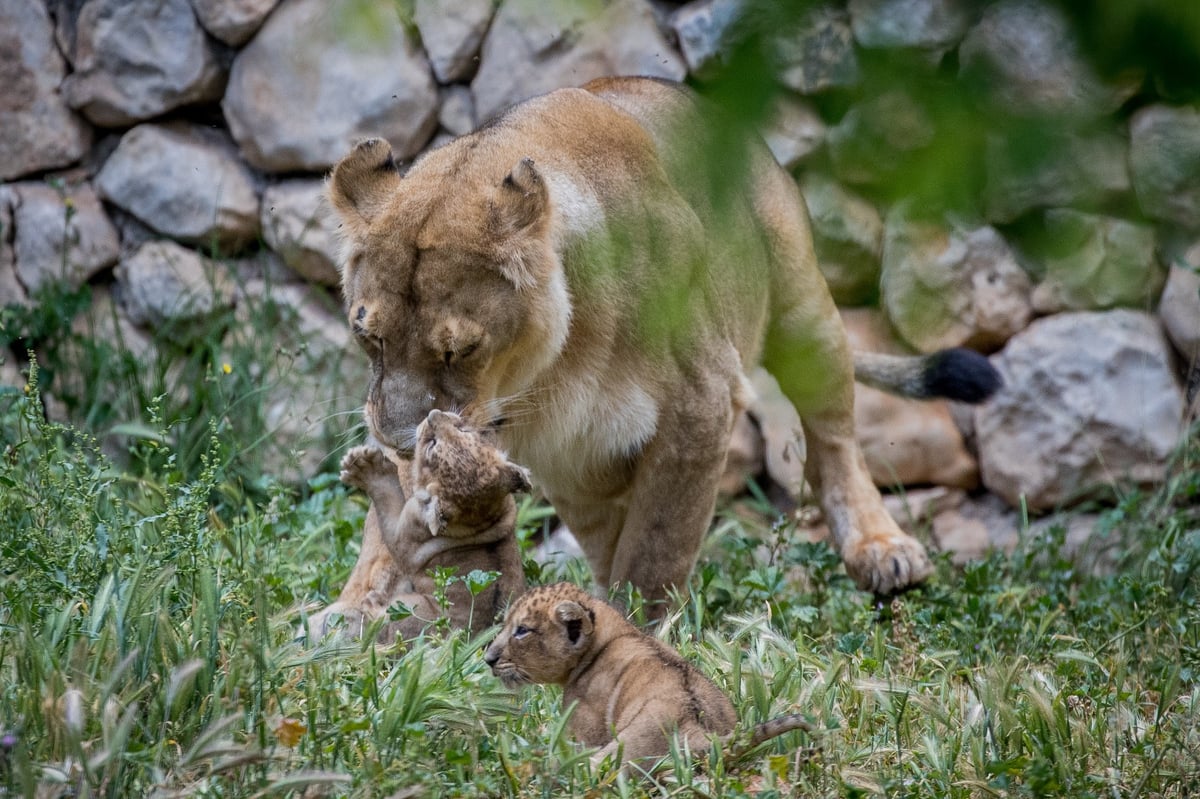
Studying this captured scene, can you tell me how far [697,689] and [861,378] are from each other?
3374mm

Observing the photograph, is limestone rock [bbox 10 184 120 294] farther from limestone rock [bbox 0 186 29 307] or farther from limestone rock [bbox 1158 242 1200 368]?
limestone rock [bbox 1158 242 1200 368]

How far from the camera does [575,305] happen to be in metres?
4.25

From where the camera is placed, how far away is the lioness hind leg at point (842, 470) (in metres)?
5.57

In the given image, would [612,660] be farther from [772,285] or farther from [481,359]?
Result: [772,285]

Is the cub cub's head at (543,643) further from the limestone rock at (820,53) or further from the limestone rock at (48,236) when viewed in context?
the limestone rock at (48,236)

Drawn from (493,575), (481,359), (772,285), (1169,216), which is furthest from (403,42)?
(1169,216)

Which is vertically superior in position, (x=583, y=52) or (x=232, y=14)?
(x=232, y=14)

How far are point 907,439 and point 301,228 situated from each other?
352 centimetres

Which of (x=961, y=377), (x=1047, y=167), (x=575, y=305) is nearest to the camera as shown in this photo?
(x=1047, y=167)

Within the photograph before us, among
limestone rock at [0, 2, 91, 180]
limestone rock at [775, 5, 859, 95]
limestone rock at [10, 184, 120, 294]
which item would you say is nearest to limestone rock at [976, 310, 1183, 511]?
limestone rock at [10, 184, 120, 294]

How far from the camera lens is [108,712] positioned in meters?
2.63

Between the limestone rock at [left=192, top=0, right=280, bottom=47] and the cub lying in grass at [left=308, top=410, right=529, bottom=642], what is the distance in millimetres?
3748

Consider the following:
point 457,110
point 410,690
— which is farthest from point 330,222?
point 410,690

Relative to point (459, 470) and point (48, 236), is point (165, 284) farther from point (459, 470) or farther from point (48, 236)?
point (459, 470)
